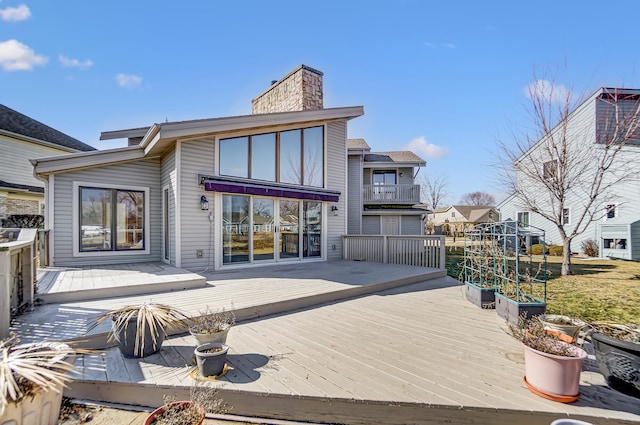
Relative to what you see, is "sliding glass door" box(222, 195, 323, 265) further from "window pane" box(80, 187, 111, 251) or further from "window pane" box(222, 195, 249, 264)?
"window pane" box(80, 187, 111, 251)

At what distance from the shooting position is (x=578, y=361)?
2436 mm

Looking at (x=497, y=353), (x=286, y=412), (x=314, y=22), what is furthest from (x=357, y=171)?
(x=286, y=412)

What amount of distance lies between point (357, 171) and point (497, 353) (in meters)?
13.6

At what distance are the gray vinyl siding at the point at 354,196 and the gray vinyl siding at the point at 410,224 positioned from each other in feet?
9.38

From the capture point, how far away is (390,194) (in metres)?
17.2

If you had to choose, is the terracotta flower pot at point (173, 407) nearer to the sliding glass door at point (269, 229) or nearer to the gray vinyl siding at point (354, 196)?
the sliding glass door at point (269, 229)

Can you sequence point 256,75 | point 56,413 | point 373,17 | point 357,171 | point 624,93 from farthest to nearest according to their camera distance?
1. point 357,171
2. point 256,75
3. point 624,93
4. point 373,17
5. point 56,413

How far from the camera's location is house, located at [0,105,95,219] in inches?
470

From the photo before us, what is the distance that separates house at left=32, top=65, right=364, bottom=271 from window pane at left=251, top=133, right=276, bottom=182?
30 millimetres

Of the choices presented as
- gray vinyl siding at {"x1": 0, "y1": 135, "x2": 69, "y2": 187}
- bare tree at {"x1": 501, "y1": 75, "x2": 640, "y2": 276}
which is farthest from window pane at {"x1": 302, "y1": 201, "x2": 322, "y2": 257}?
gray vinyl siding at {"x1": 0, "y1": 135, "x2": 69, "y2": 187}

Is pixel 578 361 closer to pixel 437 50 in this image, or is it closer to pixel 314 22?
pixel 437 50

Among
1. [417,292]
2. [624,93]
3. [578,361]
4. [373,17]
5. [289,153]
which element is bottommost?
[417,292]

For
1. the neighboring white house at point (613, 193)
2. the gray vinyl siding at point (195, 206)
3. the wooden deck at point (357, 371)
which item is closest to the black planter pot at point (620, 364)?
the wooden deck at point (357, 371)

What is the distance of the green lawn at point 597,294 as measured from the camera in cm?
517
